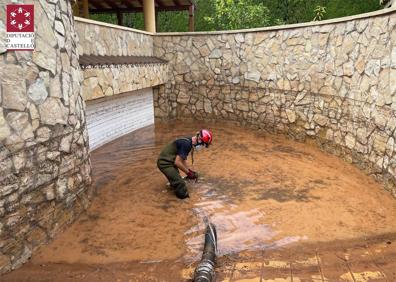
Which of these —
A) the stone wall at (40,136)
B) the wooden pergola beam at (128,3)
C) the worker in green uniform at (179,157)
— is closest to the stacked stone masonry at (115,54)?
the worker in green uniform at (179,157)

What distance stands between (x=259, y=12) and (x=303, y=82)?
6143 millimetres

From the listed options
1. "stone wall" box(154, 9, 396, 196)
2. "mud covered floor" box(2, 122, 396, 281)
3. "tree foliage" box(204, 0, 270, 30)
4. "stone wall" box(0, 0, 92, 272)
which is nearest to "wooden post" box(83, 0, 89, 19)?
"stone wall" box(154, 9, 396, 196)

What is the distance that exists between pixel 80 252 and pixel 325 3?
47.6 feet

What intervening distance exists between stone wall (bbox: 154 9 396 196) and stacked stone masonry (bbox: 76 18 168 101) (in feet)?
3.52

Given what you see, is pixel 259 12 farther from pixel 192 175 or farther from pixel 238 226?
pixel 238 226

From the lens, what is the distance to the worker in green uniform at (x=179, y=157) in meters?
6.50

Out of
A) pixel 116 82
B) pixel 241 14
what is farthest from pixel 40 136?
pixel 241 14

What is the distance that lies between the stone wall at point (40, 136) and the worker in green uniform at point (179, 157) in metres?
1.61

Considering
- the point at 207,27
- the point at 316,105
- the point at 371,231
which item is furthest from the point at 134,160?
the point at 207,27

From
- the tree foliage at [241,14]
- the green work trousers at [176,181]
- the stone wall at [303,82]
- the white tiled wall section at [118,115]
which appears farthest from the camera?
the tree foliage at [241,14]

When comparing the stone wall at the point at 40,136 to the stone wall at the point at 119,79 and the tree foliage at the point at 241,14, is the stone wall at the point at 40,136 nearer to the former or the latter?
the stone wall at the point at 119,79

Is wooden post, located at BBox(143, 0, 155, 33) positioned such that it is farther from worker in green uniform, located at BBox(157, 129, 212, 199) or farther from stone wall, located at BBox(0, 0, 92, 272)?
stone wall, located at BBox(0, 0, 92, 272)

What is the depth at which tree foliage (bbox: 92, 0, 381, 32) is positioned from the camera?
14398 mm

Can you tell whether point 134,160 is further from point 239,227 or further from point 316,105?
point 316,105
